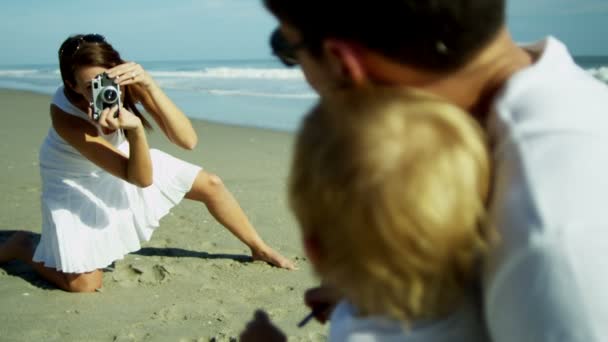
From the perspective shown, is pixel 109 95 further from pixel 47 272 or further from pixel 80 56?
pixel 47 272

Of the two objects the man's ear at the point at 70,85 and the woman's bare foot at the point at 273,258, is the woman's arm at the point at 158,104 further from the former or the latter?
the woman's bare foot at the point at 273,258

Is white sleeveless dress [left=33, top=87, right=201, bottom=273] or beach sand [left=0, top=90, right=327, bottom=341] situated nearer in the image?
beach sand [left=0, top=90, right=327, bottom=341]

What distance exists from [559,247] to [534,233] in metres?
0.03

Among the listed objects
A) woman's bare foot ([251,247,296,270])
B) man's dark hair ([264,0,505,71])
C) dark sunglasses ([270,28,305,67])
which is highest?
man's dark hair ([264,0,505,71])

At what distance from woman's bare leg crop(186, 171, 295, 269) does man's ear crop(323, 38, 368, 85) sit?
2841 mm

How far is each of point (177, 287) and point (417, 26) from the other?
2854 millimetres

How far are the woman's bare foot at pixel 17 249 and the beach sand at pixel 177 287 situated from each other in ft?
0.22

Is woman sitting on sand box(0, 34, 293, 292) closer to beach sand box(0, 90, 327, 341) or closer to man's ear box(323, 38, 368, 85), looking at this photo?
beach sand box(0, 90, 327, 341)

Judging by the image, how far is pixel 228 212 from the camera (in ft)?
12.5

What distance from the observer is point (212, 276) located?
362cm

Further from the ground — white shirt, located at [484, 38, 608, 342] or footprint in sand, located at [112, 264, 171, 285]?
white shirt, located at [484, 38, 608, 342]

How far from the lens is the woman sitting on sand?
3.24 m

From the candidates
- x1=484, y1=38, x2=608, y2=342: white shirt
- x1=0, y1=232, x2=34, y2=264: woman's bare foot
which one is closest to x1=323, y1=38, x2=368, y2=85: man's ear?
x1=484, y1=38, x2=608, y2=342: white shirt

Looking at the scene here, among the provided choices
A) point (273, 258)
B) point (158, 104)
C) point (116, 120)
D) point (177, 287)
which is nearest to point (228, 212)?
point (273, 258)
